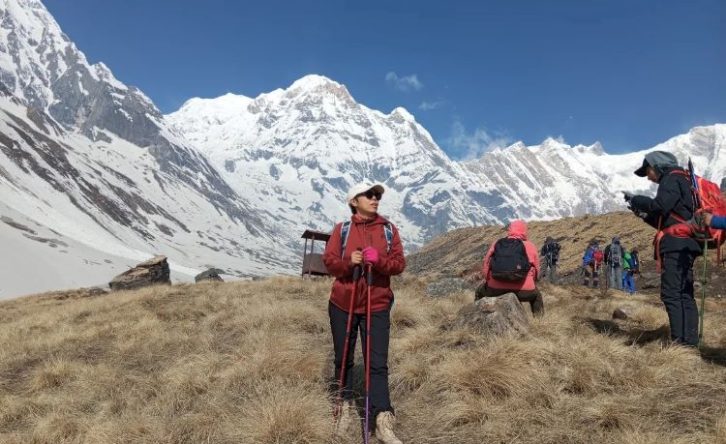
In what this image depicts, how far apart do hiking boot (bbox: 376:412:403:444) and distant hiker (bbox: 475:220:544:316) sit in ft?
13.3

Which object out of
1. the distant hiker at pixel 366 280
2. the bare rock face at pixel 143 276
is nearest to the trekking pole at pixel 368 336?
the distant hiker at pixel 366 280

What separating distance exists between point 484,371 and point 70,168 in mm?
212191

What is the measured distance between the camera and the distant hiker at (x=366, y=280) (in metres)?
5.14

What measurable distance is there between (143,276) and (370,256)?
33047mm

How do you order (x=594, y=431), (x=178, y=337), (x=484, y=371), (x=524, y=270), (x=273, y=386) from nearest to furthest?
1. (x=594, y=431)
2. (x=484, y=371)
3. (x=273, y=386)
4. (x=524, y=270)
5. (x=178, y=337)

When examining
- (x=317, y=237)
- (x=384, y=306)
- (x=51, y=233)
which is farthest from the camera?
(x=51, y=233)

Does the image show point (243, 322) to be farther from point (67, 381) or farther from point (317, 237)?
point (317, 237)

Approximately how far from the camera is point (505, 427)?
4824mm

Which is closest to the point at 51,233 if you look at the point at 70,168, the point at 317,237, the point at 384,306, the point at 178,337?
the point at 70,168

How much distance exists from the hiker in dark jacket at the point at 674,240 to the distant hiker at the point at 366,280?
3.41 metres

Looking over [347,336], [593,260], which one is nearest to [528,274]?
[347,336]

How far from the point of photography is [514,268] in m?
8.34

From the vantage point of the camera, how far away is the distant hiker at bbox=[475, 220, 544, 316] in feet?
27.4

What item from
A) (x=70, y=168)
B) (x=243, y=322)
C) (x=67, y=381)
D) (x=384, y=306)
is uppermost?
(x=70, y=168)
